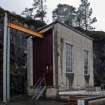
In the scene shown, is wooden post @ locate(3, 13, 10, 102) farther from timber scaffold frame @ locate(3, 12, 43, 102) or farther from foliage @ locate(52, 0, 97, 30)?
foliage @ locate(52, 0, 97, 30)

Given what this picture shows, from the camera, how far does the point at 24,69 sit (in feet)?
84.5

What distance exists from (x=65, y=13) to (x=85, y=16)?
5429 mm

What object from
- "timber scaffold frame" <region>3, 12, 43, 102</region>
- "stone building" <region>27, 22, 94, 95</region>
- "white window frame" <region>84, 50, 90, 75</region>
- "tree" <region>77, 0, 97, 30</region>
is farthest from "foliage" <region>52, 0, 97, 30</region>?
"timber scaffold frame" <region>3, 12, 43, 102</region>

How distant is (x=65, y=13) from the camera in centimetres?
6131

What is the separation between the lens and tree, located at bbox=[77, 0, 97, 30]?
185 feet

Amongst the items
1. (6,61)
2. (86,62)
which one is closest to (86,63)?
(86,62)

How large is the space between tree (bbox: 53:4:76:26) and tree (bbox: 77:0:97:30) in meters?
2.45

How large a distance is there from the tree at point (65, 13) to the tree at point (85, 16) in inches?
96.4

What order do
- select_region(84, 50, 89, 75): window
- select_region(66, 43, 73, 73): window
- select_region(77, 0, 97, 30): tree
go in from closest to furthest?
select_region(66, 43, 73, 73): window < select_region(84, 50, 89, 75): window < select_region(77, 0, 97, 30): tree

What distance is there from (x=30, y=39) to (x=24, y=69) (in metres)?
3.07

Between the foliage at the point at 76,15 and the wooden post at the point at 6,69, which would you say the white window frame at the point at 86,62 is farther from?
the foliage at the point at 76,15

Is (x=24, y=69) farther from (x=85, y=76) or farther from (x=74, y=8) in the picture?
(x=74, y=8)

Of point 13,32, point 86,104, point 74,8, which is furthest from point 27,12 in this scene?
point 86,104

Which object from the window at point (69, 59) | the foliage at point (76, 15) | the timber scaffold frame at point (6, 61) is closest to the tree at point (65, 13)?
the foliage at point (76, 15)
